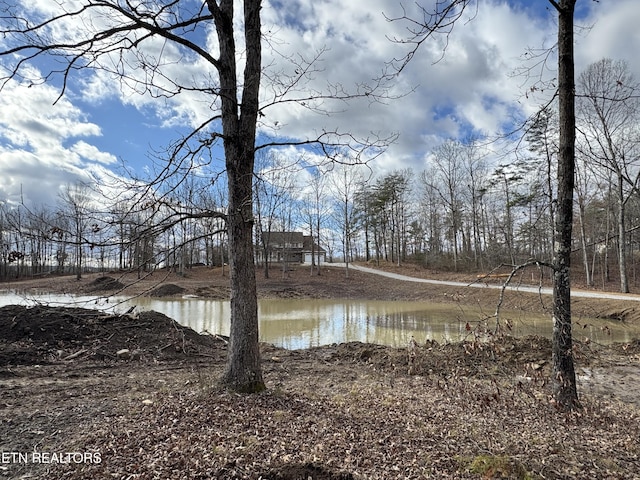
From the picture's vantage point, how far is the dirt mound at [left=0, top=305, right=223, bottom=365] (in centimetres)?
717

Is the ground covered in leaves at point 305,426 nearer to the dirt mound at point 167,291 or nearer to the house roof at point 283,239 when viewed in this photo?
the dirt mound at point 167,291

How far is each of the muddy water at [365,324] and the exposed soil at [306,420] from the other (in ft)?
6.97

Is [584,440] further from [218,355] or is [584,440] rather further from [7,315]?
[7,315]

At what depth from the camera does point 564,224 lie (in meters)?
3.91

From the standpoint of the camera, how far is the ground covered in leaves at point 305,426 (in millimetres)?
2658

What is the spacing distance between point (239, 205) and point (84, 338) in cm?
627

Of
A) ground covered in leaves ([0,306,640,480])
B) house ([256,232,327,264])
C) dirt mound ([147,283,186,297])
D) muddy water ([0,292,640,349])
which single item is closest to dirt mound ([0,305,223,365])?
ground covered in leaves ([0,306,640,480])

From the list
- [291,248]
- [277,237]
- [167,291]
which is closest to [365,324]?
[167,291]

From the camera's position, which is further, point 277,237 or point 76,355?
point 277,237

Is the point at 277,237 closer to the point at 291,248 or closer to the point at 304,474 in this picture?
the point at 291,248

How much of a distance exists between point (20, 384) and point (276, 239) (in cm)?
3330

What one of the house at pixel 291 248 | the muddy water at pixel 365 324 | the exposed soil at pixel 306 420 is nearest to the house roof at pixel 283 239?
the house at pixel 291 248

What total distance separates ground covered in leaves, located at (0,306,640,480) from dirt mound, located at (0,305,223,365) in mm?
390

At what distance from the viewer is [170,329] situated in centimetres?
896
